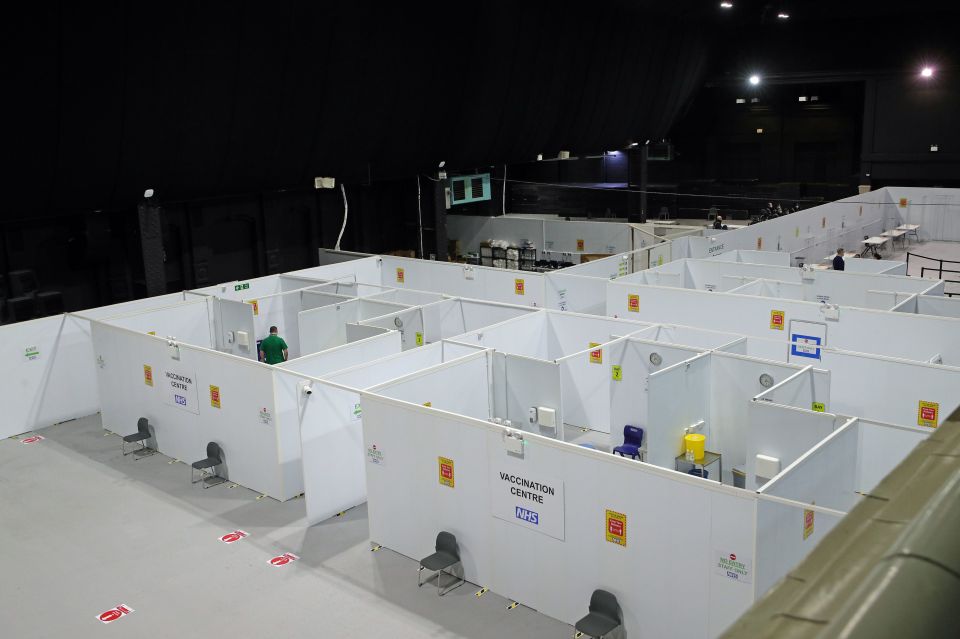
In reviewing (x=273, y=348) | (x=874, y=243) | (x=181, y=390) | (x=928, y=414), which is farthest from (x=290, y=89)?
(x=874, y=243)

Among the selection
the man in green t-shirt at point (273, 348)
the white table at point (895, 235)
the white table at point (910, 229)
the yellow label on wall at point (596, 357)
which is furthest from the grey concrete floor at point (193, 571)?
the white table at point (910, 229)

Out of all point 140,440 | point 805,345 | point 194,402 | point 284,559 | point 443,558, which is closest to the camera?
point 443,558

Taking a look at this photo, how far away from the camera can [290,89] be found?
1484cm

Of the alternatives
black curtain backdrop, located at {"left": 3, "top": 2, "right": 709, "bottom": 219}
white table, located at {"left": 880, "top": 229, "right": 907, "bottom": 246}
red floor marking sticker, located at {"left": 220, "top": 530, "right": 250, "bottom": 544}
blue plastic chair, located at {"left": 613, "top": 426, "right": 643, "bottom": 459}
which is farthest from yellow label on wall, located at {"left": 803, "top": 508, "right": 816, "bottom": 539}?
white table, located at {"left": 880, "top": 229, "right": 907, "bottom": 246}

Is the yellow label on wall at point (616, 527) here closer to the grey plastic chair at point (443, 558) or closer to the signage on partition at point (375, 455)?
the grey plastic chair at point (443, 558)

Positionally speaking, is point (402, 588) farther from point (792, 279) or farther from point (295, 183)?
point (295, 183)

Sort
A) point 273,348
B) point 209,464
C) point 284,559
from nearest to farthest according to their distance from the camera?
point 284,559 → point 209,464 → point 273,348

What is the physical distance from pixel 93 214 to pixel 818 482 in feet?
41.8

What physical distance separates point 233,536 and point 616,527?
414 centimetres

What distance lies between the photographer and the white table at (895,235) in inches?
873

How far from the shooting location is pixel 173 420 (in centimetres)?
1061

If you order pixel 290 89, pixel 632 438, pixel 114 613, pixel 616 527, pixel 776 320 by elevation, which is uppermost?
pixel 290 89

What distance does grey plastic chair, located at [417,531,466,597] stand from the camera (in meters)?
7.32

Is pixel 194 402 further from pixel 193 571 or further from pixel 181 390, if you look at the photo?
pixel 193 571
